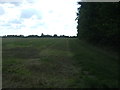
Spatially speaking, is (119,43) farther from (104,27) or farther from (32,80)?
(32,80)

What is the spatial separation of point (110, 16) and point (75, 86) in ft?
46.9

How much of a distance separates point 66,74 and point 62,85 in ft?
9.26

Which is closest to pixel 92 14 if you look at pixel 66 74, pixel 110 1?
pixel 110 1

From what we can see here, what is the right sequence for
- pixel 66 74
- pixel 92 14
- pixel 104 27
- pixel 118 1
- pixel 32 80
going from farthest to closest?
pixel 92 14
pixel 104 27
pixel 118 1
pixel 66 74
pixel 32 80

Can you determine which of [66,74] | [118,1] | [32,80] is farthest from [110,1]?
[32,80]

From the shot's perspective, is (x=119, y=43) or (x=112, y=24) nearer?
(x=112, y=24)

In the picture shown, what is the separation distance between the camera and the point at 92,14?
35.9 metres

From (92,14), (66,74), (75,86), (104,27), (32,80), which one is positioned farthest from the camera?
(92,14)

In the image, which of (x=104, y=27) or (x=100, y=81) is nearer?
(x=100, y=81)

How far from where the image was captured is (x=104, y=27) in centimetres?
2477

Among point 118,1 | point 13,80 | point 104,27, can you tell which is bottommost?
point 13,80

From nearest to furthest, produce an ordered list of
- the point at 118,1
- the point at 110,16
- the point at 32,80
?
1. the point at 32,80
2. the point at 118,1
3. the point at 110,16

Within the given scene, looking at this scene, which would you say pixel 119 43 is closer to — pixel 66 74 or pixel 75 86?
pixel 66 74

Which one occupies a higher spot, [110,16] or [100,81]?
[110,16]
